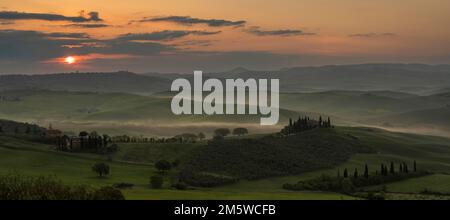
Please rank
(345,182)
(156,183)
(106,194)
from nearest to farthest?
(106,194) < (156,183) < (345,182)

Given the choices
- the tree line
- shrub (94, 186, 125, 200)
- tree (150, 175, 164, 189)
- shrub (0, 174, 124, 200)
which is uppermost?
shrub (0, 174, 124, 200)

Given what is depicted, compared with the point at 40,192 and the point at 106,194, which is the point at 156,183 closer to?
the point at 106,194

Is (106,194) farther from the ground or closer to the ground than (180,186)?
farther from the ground

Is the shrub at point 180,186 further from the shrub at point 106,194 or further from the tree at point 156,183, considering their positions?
the shrub at point 106,194

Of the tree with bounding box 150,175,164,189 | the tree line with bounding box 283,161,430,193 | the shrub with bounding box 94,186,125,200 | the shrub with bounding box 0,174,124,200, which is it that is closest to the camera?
the shrub with bounding box 0,174,124,200

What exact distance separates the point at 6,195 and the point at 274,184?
4590 inches

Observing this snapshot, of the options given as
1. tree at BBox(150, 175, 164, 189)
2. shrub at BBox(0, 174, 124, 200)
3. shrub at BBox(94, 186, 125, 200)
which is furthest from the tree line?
shrub at BBox(0, 174, 124, 200)

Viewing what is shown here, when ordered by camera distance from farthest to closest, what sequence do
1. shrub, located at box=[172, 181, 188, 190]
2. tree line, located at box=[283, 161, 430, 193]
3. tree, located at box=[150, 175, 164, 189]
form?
tree line, located at box=[283, 161, 430, 193], shrub, located at box=[172, 181, 188, 190], tree, located at box=[150, 175, 164, 189]

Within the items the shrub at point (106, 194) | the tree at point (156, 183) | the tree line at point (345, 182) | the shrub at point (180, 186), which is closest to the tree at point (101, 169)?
the tree at point (156, 183)

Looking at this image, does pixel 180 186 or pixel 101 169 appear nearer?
pixel 180 186

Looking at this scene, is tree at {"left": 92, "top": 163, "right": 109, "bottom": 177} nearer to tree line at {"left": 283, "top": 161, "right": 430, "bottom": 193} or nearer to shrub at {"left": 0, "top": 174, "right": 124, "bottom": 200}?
tree line at {"left": 283, "top": 161, "right": 430, "bottom": 193}

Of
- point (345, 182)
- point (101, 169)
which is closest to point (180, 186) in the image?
point (101, 169)
